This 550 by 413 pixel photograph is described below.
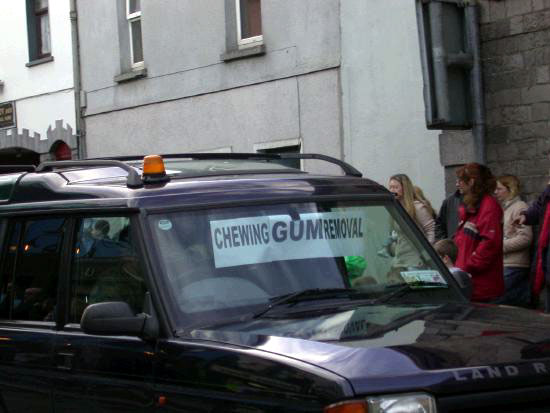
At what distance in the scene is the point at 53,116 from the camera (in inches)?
870

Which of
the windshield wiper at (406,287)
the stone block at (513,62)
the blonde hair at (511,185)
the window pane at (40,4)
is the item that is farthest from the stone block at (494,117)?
the window pane at (40,4)

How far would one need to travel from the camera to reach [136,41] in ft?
67.6

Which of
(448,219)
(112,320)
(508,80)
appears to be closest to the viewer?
(112,320)

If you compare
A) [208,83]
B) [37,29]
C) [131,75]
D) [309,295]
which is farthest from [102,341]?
[37,29]

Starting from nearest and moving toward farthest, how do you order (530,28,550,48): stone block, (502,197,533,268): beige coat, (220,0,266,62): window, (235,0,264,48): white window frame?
(502,197,533,268): beige coat → (530,28,550,48): stone block → (235,0,264,48): white window frame → (220,0,266,62): window

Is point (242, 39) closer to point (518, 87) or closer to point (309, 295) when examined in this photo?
point (518, 87)

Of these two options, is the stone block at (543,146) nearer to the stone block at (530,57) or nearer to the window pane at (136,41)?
the stone block at (530,57)

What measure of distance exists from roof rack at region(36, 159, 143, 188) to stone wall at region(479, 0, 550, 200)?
742 centimetres

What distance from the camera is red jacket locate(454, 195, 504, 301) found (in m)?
10.3

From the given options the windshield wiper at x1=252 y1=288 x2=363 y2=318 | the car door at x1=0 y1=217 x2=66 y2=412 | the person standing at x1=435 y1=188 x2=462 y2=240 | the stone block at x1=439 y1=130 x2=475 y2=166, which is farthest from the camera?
the stone block at x1=439 y1=130 x2=475 y2=166

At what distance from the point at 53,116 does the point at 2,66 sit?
196 cm

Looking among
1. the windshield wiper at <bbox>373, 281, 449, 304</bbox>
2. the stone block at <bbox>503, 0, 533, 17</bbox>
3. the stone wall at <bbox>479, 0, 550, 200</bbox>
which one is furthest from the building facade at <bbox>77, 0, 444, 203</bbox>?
the windshield wiper at <bbox>373, 281, 449, 304</bbox>

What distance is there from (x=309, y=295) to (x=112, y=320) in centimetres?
86

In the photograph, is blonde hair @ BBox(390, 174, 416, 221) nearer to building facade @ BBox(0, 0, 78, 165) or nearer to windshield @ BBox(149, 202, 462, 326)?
windshield @ BBox(149, 202, 462, 326)
